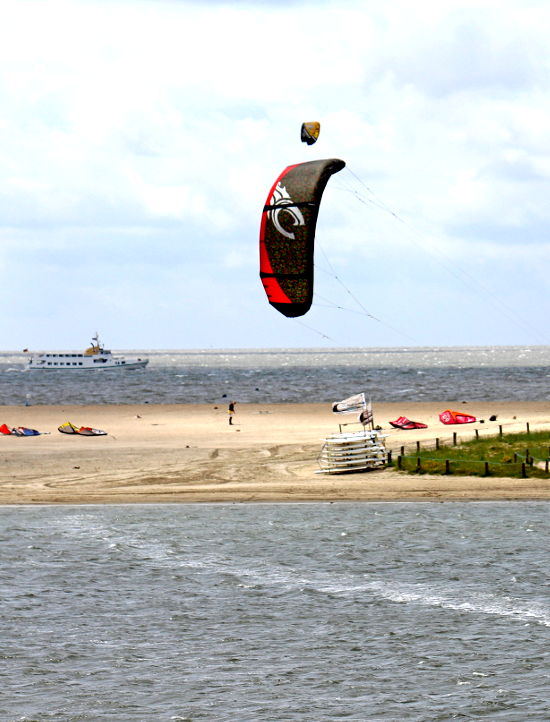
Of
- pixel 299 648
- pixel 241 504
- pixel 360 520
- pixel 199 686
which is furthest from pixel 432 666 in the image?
pixel 241 504

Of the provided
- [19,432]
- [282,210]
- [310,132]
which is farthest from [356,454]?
[19,432]

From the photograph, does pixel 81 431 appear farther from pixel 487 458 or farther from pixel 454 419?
pixel 487 458

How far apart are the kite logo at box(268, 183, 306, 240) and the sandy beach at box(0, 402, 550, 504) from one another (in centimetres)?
946

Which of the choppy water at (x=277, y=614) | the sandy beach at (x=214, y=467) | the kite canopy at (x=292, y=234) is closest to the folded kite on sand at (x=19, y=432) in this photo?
the sandy beach at (x=214, y=467)

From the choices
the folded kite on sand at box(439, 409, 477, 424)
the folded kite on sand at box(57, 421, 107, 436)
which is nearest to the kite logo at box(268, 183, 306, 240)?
the folded kite on sand at box(57, 421, 107, 436)

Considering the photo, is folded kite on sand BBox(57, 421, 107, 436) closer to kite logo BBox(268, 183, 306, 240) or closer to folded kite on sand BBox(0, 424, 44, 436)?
Result: folded kite on sand BBox(0, 424, 44, 436)

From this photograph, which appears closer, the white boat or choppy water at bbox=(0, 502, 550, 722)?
choppy water at bbox=(0, 502, 550, 722)

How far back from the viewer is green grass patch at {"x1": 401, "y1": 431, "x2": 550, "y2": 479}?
36906 millimetres


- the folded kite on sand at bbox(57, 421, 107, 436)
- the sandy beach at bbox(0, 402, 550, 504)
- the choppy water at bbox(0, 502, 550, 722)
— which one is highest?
the folded kite on sand at bbox(57, 421, 107, 436)

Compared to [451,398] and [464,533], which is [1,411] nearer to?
[451,398]

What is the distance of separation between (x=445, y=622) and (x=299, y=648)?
3.48m

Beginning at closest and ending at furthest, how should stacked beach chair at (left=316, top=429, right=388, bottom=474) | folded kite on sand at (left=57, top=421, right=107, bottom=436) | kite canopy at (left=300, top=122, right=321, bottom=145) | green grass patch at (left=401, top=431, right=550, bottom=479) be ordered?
kite canopy at (left=300, top=122, right=321, bottom=145) → green grass patch at (left=401, top=431, right=550, bottom=479) → stacked beach chair at (left=316, top=429, right=388, bottom=474) → folded kite on sand at (left=57, top=421, right=107, bottom=436)

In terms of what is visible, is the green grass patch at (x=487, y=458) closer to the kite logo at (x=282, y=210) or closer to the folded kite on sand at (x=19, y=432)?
the kite logo at (x=282, y=210)

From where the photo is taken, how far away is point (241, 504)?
116 ft
